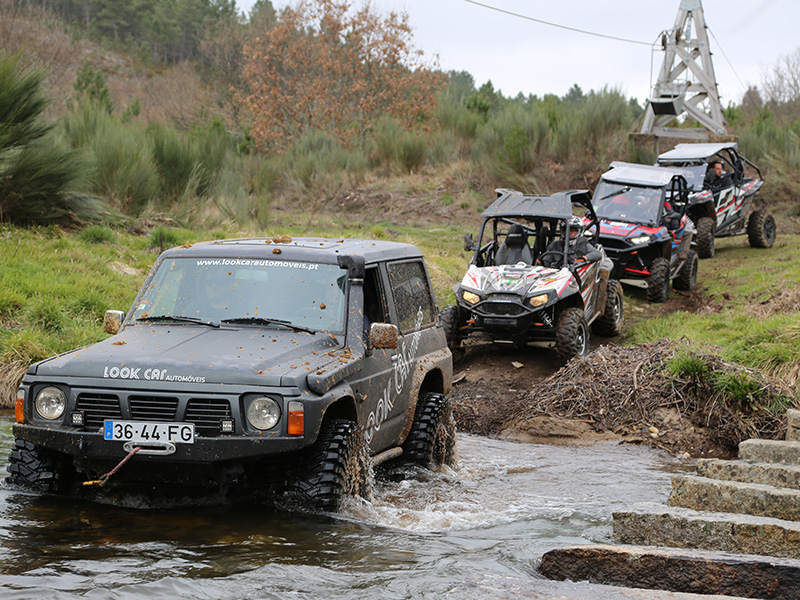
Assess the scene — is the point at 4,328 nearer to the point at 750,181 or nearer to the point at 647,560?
the point at 647,560

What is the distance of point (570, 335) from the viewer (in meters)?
12.2

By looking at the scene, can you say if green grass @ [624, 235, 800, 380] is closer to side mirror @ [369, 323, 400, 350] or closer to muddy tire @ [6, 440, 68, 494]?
side mirror @ [369, 323, 400, 350]

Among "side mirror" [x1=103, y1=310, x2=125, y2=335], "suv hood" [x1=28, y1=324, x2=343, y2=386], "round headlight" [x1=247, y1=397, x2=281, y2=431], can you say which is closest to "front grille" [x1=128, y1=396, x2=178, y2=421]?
"suv hood" [x1=28, y1=324, x2=343, y2=386]

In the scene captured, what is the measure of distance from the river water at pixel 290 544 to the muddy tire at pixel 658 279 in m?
9.78

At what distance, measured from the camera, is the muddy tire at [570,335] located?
12.2 m

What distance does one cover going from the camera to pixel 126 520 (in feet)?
17.7

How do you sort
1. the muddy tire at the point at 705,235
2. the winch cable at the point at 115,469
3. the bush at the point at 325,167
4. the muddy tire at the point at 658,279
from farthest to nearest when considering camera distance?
the bush at the point at 325,167
the muddy tire at the point at 705,235
the muddy tire at the point at 658,279
the winch cable at the point at 115,469

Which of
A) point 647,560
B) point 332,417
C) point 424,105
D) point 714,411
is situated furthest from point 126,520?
point 424,105

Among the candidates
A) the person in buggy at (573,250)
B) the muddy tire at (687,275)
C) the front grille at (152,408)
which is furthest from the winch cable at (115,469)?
the muddy tire at (687,275)

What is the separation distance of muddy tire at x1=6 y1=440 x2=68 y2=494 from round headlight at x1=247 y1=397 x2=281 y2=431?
1337 mm

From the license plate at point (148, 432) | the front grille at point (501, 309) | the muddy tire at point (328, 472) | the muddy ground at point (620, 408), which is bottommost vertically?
the muddy ground at point (620, 408)

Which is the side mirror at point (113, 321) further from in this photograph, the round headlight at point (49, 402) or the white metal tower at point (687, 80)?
the white metal tower at point (687, 80)

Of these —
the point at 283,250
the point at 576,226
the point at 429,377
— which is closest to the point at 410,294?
the point at 429,377

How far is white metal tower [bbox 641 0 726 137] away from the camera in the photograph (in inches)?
1081
